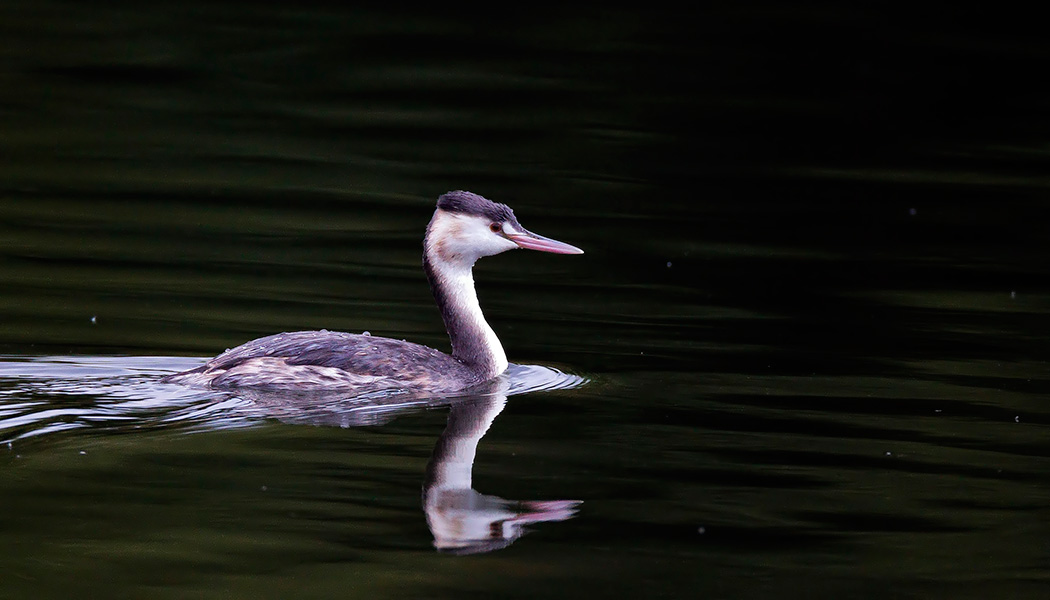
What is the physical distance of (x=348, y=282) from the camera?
12.3 metres

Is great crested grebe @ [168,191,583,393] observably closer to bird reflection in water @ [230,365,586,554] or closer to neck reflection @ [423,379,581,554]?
bird reflection in water @ [230,365,586,554]

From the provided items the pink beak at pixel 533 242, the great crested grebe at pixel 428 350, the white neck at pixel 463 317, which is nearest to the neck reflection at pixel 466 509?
the great crested grebe at pixel 428 350

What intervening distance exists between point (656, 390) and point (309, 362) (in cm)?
193

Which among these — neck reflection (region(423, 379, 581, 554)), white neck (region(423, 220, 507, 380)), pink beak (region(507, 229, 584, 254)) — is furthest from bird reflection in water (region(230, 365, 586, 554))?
pink beak (region(507, 229, 584, 254))

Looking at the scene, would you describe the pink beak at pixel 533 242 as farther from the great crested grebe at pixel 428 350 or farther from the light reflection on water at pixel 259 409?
the light reflection on water at pixel 259 409

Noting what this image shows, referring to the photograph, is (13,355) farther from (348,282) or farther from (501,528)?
(501,528)

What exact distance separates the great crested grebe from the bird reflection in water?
94 millimetres

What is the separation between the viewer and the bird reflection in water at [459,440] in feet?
23.8

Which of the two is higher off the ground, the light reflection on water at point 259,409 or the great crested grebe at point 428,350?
the great crested grebe at point 428,350

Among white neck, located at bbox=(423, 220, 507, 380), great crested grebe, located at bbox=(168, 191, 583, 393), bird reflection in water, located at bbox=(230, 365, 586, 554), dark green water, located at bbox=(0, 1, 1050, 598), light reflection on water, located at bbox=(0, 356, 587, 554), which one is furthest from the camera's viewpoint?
white neck, located at bbox=(423, 220, 507, 380)

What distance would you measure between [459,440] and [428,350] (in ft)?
4.45

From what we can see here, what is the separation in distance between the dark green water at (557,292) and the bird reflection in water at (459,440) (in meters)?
0.06

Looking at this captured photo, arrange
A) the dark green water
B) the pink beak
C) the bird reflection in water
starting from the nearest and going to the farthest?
1. the dark green water
2. the bird reflection in water
3. the pink beak

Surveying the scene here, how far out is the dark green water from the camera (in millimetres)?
7062
